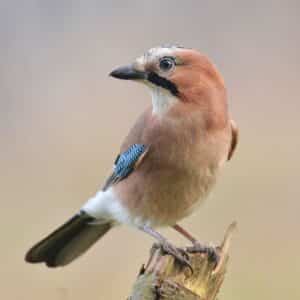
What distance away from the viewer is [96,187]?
9.56ft

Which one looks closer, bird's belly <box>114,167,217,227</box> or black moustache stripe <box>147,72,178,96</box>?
black moustache stripe <box>147,72,178,96</box>

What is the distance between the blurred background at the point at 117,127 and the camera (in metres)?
2.83

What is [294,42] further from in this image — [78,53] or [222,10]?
[78,53]

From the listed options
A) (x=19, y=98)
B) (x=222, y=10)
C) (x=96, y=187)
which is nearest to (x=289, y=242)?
(x=96, y=187)

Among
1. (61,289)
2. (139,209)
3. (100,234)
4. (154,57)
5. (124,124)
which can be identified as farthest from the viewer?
(124,124)

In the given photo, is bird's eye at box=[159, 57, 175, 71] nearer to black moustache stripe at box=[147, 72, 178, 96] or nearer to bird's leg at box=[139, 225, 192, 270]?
black moustache stripe at box=[147, 72, 178, 96]

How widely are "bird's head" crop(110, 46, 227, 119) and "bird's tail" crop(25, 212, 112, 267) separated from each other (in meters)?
0.51

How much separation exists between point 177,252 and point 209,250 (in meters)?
0.14

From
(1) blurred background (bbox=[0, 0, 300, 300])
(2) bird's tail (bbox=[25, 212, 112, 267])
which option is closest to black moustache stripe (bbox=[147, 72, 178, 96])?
(2) bird's tail (bbox=[25, 212, 112, 267])

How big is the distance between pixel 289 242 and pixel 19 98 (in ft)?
3.36

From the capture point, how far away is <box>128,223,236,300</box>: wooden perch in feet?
5.03

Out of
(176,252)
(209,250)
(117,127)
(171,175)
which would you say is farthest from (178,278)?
(117,127)

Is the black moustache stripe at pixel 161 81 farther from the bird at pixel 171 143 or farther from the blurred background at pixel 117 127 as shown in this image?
the blurred background at pixel 117 127

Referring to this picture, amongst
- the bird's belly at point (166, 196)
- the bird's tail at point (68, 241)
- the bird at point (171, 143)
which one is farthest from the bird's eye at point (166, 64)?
the bird's tail at point (68, 241)
